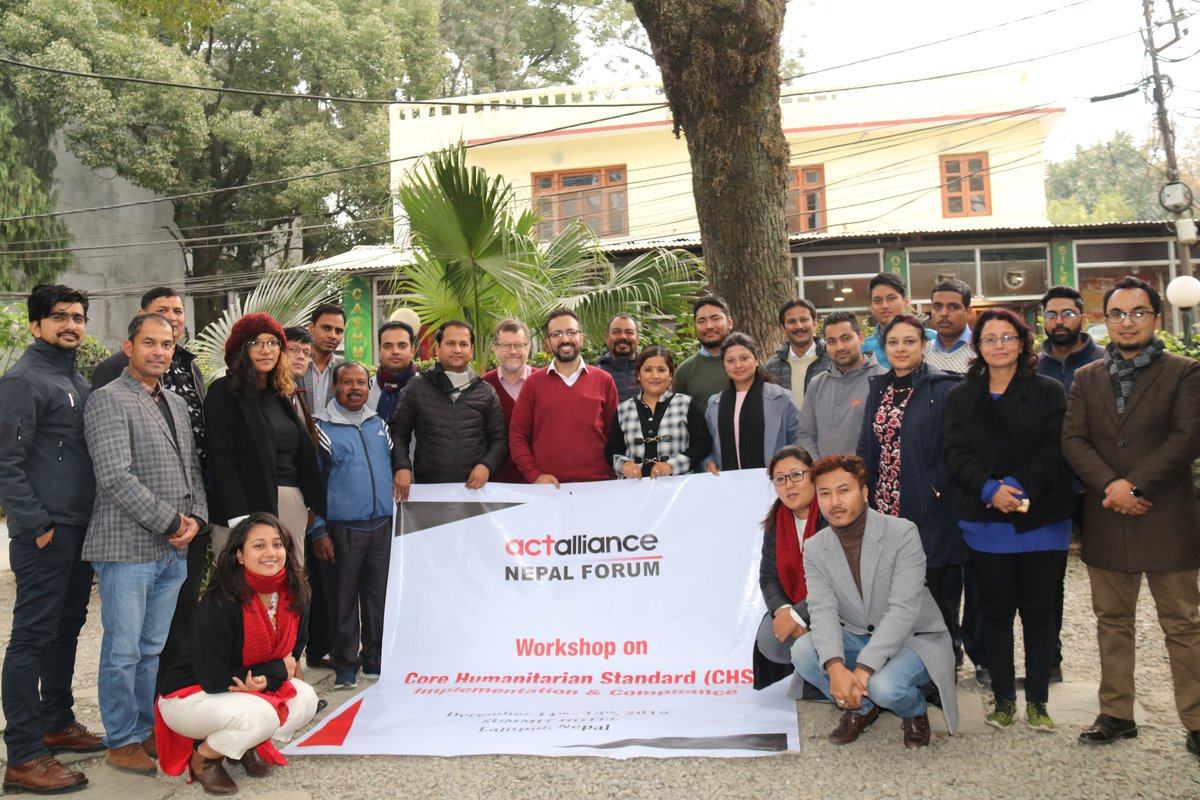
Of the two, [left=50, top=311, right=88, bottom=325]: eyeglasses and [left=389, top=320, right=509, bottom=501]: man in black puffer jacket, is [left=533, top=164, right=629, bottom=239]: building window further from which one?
[left=50, top=311, right=88, bottom=325]: eyeglasses

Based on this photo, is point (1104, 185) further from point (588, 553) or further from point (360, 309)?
point (588, 553)

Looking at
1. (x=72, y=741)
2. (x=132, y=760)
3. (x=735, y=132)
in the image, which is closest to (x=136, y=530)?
(x=132, y=760)

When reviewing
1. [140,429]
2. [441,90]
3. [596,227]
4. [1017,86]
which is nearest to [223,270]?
[441,90]

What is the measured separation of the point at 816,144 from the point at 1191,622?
1821cm

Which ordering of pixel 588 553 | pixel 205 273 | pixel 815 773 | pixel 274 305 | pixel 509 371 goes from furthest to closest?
pixel 205 273, pixel 274 305, pixel 509 371, pixel 588 553, pixel 815 773

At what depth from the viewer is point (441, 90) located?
28000mm

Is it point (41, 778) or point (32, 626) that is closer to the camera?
point (41, 778)

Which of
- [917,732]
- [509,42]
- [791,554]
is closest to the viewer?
[917,732]

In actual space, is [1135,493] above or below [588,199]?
below

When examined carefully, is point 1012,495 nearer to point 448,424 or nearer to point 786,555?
point 786,555

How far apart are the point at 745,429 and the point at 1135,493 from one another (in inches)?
75.5

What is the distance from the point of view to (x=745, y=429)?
541cm

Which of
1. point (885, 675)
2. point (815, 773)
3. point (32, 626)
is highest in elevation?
point (32, 626)

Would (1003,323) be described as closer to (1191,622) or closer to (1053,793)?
(1191,622)
